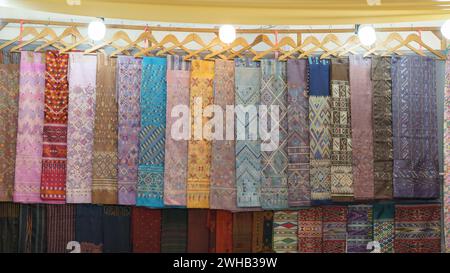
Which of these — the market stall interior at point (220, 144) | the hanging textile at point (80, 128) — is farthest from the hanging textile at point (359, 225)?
the hanging textile at point (80, 128)

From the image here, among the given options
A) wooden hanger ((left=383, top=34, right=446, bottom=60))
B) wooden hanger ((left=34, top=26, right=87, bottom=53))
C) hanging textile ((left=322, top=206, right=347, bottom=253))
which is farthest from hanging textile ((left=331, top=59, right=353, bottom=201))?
wooden hanger ((left=34, top=26, right=87, bottom=53))

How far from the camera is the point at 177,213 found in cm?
365

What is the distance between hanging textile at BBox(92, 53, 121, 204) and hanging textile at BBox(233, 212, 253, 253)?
3.02 ft

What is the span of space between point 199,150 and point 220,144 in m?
0.16

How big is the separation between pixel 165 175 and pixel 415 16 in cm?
201

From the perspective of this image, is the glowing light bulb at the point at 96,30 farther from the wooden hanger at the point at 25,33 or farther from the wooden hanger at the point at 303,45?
the wooden hanger at the point at 303,45

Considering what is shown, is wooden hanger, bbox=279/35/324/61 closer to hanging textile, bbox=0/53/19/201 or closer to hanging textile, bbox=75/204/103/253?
hanging textile, bbox=75/204/103/253

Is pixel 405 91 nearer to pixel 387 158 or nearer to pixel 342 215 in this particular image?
pixel 387 158

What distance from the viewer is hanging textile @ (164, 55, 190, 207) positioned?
3.55m

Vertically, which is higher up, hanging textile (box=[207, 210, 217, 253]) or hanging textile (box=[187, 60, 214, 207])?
hanging textile (box=[187, 60, 214, 207])

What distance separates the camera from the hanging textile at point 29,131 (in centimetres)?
349

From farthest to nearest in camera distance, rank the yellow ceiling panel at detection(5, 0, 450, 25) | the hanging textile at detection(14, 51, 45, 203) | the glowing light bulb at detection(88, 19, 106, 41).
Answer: the hanging textile at detection(14, 51, 45, 203) < the glowing light bulb at detection(88, 19, 106, 41) < the yellow ceiling panel at detection(5, 0, 450, 25)

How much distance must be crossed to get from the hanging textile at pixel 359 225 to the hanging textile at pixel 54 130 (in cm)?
216

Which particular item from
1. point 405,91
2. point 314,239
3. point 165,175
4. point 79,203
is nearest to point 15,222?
point 79,203
